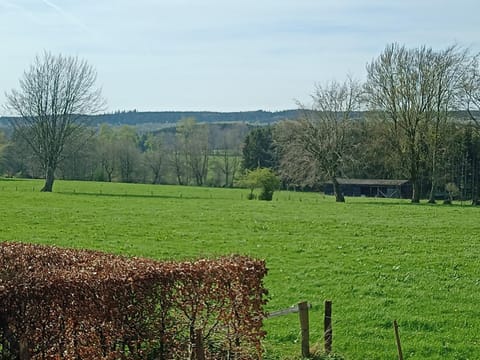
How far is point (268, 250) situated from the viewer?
19703 mm

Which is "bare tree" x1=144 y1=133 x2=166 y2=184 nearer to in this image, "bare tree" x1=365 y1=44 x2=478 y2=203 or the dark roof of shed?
the dark roof of shed

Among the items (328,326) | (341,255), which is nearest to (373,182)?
(341,255)

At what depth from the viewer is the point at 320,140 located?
57250 mm

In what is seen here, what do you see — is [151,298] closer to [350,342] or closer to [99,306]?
[99,306]

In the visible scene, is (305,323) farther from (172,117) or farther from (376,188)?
(172,117)

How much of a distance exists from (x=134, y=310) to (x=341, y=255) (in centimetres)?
1289

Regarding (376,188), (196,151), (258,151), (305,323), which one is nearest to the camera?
(305,323)

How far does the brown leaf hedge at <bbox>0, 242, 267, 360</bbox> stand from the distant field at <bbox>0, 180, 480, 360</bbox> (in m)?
1.65

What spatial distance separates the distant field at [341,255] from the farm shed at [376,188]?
38889 millimetres

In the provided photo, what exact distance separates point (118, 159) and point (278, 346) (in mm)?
86191

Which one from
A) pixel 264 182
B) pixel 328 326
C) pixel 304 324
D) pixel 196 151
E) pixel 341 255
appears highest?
pixel 196 151

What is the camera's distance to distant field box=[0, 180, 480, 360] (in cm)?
1041

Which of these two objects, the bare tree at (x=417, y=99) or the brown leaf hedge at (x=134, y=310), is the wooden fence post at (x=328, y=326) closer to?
the brown leaf hedge at (x=134, y=310)

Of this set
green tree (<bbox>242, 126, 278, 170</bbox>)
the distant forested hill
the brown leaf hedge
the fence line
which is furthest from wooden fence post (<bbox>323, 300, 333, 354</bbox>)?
the distant forested hill
